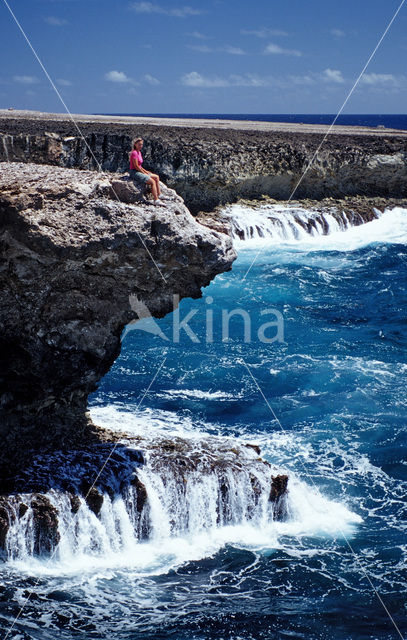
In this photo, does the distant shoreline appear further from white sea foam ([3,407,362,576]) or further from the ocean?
white sea foam ([3,407,362,576])

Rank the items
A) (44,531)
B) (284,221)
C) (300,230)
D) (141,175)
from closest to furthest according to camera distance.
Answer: (44,531)
(141,175)
(300,230)
(284,221)

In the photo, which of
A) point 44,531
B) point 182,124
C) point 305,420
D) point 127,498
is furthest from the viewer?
point 182,124

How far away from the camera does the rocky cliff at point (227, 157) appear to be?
3819 centimetres

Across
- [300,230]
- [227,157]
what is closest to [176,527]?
[300,230]

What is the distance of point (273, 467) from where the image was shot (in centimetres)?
1491

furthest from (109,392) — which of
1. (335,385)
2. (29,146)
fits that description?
(29,146)

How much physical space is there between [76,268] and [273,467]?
21.0 feet

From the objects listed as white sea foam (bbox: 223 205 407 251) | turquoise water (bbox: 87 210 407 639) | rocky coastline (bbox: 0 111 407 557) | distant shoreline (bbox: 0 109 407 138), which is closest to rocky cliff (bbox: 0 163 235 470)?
rocky coastline (bbox: 0 111 407 557)

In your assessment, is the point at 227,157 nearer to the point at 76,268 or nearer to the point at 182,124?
the point at 182,124

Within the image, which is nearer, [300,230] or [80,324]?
[80,324]

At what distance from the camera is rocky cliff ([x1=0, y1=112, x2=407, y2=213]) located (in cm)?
3819

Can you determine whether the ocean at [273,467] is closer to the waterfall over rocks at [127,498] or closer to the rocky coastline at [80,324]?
the waterfall over rocks at [127,498]

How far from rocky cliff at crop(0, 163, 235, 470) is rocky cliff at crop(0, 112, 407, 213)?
2627 centimetres

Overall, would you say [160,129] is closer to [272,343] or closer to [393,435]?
[272,343]
